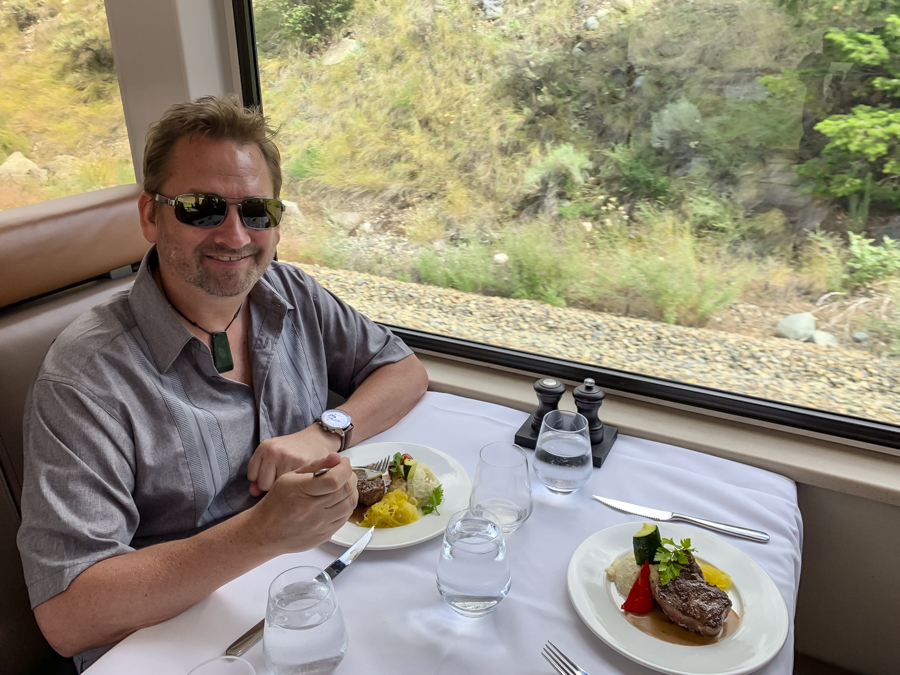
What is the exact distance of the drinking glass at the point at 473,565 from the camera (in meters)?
0.87

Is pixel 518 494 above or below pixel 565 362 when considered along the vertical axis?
above

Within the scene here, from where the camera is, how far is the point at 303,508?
96 cm

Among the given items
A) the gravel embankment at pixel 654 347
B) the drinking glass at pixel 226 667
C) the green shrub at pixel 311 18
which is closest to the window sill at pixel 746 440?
the gravel embankment at pixel 654 347

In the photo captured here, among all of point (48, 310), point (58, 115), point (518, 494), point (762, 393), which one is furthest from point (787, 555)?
point (58, 115)

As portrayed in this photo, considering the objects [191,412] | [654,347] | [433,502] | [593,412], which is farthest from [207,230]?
[654,347]

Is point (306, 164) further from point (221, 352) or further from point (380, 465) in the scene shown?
point (380, 465)

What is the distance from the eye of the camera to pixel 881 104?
1.44m

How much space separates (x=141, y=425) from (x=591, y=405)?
918 mm

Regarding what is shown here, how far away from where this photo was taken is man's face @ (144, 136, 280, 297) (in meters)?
1.26

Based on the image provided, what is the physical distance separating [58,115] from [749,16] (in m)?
2.23

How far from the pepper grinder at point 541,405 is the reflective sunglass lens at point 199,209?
0.79m

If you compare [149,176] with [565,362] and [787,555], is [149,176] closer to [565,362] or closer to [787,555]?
[565,362]

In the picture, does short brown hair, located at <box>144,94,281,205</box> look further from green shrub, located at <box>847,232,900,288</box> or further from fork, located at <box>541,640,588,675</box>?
green shrub, located at <box>847,232,900,288</box>

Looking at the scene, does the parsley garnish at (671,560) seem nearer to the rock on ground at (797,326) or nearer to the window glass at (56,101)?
the rock on ground at (797,326)
